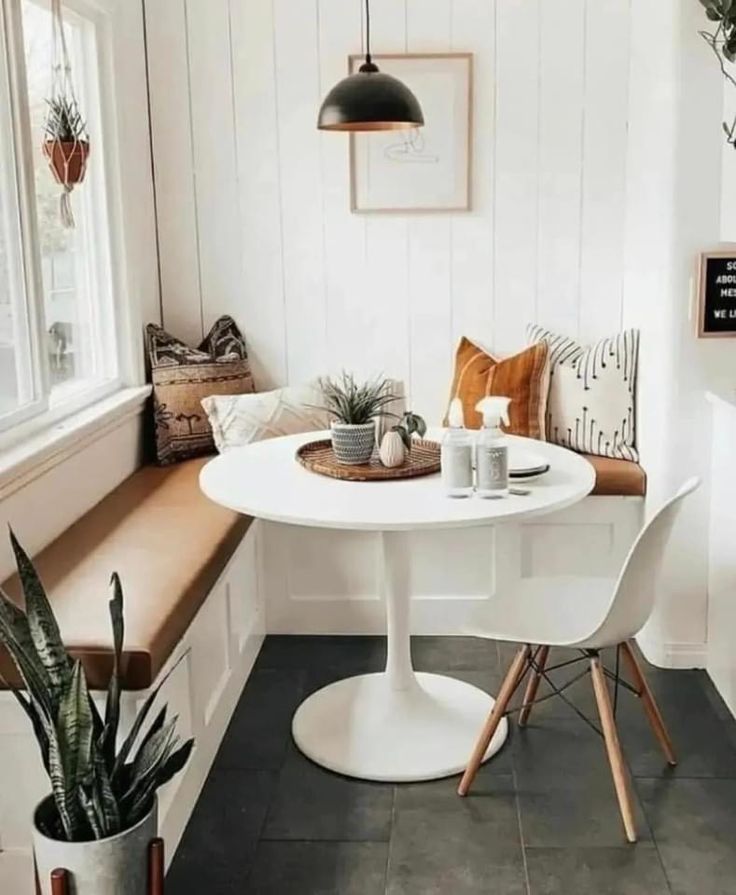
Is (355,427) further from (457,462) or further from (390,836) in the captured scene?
(390,836)

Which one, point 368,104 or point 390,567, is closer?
point 368,104

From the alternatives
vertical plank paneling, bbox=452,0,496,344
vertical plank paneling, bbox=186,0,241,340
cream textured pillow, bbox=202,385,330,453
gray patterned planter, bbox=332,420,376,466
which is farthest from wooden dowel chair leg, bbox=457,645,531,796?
vertical plank paneling, bbox=186,0,241,340

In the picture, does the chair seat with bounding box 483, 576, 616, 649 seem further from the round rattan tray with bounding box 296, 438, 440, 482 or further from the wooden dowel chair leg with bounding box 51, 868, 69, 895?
the wooden dowel chair leg with bounding box 51, 868, 69, 895

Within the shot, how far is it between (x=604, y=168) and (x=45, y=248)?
191 centimetres

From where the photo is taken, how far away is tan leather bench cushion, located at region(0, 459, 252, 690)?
6.82 feet

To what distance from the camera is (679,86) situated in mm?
3000

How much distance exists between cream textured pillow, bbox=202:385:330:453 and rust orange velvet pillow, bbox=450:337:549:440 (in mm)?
502

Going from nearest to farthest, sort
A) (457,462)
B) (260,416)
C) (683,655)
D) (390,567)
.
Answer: (457,462), (390,567), (683,655), (260,416)

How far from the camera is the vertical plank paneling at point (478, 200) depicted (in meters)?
3.61

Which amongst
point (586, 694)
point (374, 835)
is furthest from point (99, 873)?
point (586, 694)

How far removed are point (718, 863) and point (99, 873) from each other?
1.31m

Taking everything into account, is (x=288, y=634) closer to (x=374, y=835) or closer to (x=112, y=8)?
(x=374, y=835)

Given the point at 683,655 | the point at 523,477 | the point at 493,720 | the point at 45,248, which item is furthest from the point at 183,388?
the point at 683,655

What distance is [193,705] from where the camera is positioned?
99.5 inches
